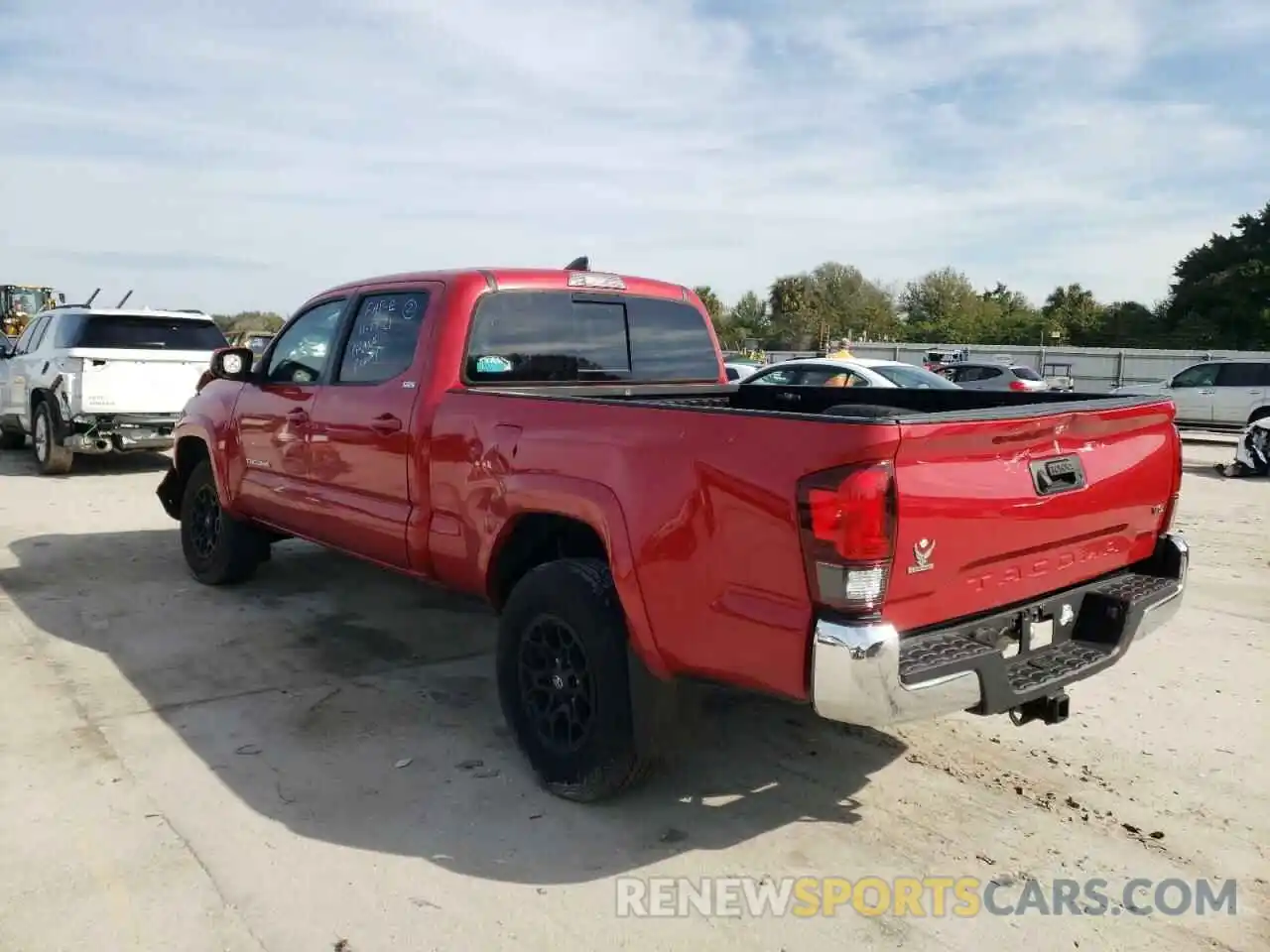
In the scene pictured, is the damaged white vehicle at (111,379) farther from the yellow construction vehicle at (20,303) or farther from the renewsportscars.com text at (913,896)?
the yellow construction vehicle at (20,303)

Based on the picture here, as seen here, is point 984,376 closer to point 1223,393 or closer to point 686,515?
point 1223,393

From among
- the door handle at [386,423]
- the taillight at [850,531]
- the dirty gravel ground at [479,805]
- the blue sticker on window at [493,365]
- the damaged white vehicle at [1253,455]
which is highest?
the blue sticker on window at [493,365]

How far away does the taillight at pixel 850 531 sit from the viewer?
106 inches

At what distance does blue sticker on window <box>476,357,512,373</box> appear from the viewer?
4.54 meters

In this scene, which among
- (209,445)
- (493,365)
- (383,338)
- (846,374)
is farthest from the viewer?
(846,374)

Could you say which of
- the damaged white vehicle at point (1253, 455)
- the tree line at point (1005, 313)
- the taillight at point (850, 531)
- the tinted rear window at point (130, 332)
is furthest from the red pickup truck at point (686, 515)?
the tree line at point (1005, 313)

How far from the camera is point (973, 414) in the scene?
2.94m

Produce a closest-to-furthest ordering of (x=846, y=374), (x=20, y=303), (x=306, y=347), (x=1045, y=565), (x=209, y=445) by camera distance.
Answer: (x=1045, y=565), (x=306, y=347), (x=209, y=445), (x=846, y=374), (x=20, y=303)

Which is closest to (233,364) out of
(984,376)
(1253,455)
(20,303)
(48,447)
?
(48,447)

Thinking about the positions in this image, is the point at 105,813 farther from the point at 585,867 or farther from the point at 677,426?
the point at 677,426

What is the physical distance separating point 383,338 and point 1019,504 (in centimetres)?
308

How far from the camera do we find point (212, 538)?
21.7ft

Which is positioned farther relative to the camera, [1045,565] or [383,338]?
[383,338]

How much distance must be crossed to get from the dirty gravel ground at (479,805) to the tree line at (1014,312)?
2572cm
